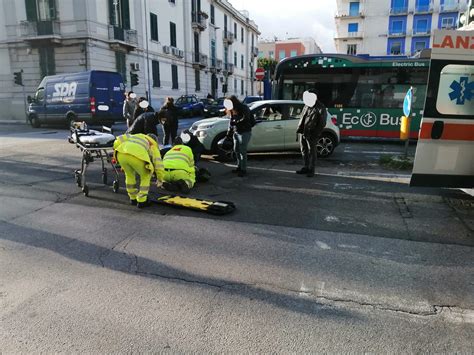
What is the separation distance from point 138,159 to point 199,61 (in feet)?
118

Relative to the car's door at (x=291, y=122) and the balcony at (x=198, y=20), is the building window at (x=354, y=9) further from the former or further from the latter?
the car's door at (x=291, y=122)

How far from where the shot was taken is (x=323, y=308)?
123 inches

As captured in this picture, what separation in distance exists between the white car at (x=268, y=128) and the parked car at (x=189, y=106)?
17.0 metres

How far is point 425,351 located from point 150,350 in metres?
1.90

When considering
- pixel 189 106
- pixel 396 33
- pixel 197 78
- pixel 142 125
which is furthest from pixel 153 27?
pixel 396 33

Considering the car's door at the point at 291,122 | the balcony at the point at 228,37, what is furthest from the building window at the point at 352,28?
the car's door at the point at 291,122

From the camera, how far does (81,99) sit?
59.4 ft

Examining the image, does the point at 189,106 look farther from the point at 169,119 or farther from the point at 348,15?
the point at 348,15

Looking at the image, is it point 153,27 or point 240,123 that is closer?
point 240,123

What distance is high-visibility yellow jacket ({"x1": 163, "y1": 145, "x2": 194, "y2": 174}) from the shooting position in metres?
6.84

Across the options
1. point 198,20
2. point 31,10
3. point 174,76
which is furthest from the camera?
point 198,20

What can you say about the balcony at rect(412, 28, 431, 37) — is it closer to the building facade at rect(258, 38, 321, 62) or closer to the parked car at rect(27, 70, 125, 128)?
the building facade at rect(258, 38, 321, 62)

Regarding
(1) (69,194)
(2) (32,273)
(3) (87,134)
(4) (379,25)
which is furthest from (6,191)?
(4) (379,25)

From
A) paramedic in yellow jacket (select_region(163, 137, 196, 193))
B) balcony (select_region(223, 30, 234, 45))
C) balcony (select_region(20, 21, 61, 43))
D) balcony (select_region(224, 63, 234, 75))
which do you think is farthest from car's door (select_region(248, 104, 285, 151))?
balcony (select_region(223, 30, 234, 45))
